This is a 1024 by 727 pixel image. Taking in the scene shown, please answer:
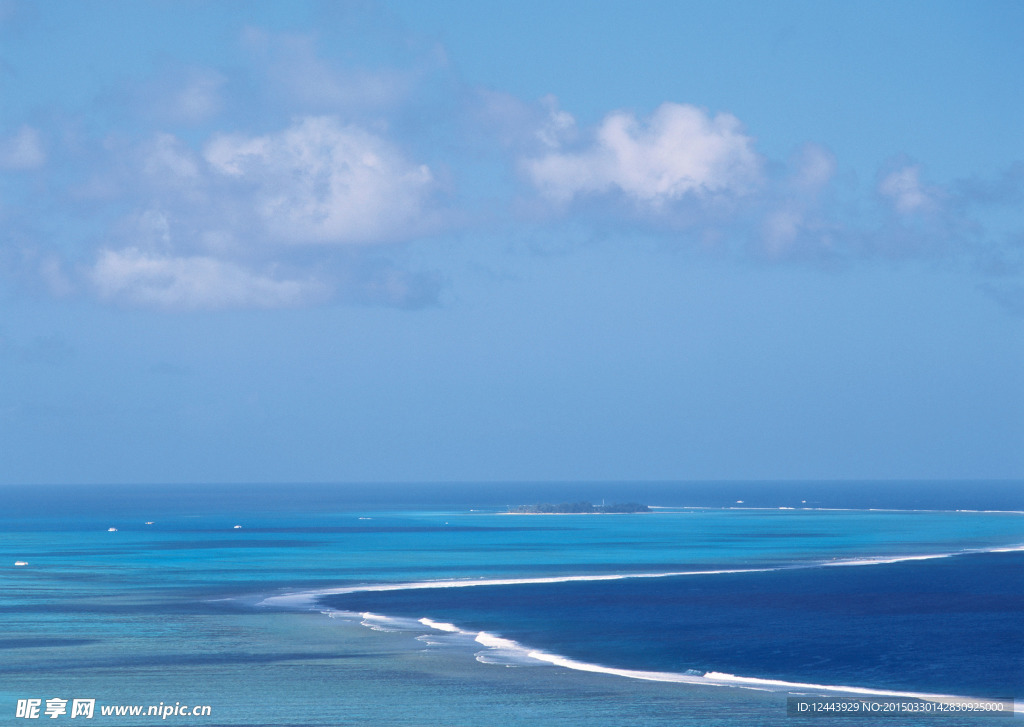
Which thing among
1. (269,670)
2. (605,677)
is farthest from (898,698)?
(269,670)

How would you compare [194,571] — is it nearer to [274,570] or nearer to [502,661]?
[274,570]

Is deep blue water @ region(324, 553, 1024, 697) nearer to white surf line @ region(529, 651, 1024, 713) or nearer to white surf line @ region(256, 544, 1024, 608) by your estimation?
white surf line @ region(529, 651, 1024, 713)

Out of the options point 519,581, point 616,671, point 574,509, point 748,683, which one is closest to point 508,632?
point 616,671

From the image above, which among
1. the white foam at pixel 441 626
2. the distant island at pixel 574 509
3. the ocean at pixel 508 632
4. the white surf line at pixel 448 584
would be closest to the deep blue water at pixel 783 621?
the ocean at pixel 508 632

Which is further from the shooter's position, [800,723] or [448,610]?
[448,610]

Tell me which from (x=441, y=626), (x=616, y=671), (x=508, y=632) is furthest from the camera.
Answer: (x=441, y=626)

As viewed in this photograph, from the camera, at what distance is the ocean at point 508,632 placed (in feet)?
126

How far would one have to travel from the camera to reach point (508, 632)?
176 ft

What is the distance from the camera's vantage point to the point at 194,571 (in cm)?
8500

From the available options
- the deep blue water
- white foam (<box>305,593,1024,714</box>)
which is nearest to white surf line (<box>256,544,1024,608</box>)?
the deep blue water

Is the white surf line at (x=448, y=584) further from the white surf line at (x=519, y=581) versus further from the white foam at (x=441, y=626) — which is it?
the white foam at (x=441, y=626)

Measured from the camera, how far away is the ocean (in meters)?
38.5

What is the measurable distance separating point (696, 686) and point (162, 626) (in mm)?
26464

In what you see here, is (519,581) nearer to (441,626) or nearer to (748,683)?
(441,626)
